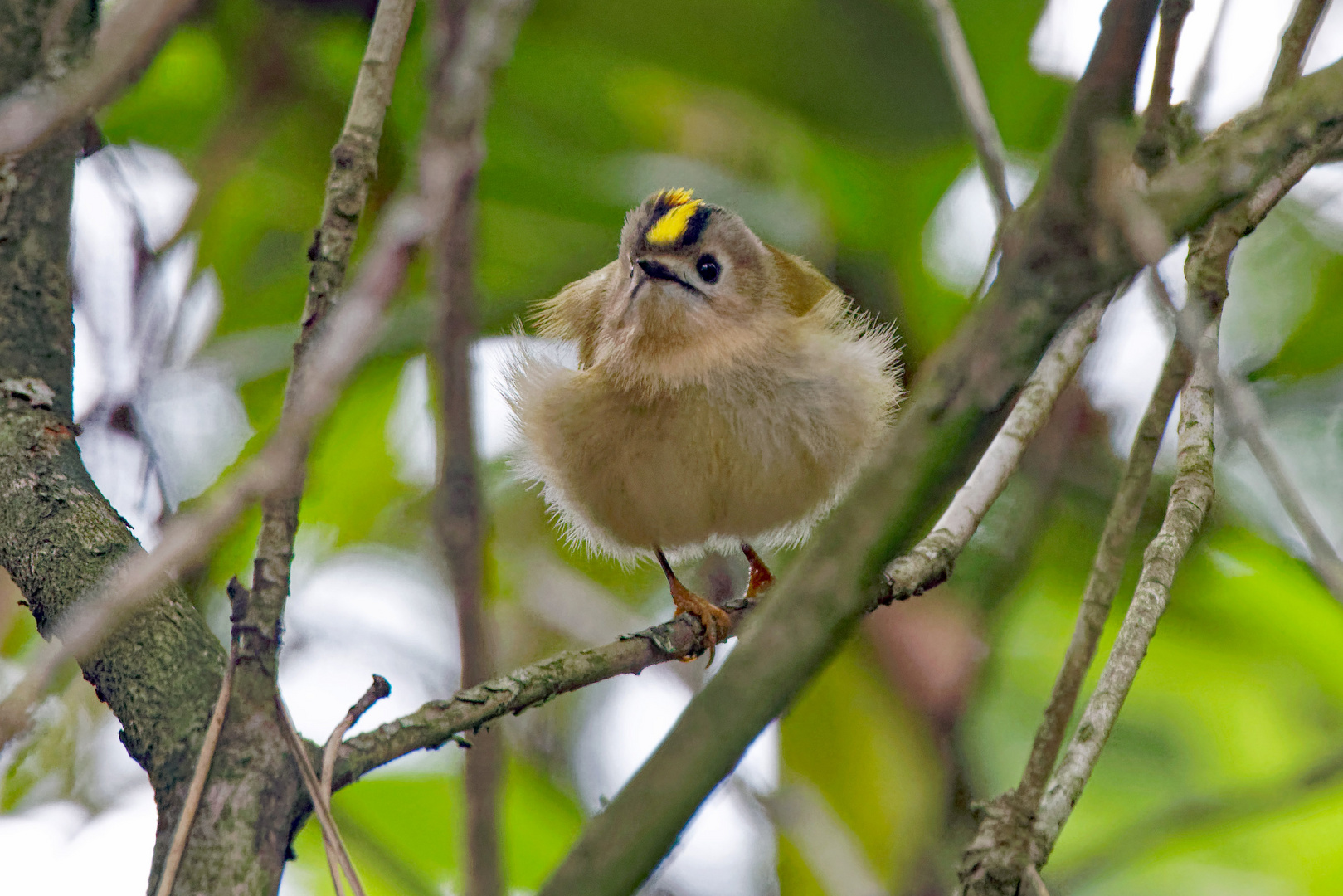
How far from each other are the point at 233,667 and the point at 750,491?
1.70m

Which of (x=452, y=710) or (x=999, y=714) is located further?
(x=999, y=714)

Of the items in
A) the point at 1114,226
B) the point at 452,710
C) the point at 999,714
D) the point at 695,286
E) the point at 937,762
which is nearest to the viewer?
the point at 1114,226

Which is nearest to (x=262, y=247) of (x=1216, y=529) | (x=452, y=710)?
(x=452, y=710)

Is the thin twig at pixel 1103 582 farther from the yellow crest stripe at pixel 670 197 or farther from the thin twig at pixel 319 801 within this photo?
the yellow crest stripe at pixel 670 197

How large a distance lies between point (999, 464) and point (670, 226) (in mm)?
1270

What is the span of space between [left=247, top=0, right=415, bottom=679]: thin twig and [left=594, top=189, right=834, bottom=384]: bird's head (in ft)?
4.54

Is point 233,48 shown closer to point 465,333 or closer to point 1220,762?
point 465,333

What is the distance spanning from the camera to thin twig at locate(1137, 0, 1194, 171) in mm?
1399

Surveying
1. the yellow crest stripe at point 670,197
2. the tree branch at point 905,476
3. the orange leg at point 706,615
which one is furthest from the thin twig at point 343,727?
the yellow crest stripe at point 670,197

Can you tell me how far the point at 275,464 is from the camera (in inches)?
33.7

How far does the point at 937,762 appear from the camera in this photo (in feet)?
8.89

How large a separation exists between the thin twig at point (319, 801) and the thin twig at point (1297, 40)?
5.82ft

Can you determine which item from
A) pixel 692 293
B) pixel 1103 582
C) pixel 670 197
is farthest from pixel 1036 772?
pixel 670 197

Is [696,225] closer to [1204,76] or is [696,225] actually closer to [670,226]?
[670,226]
